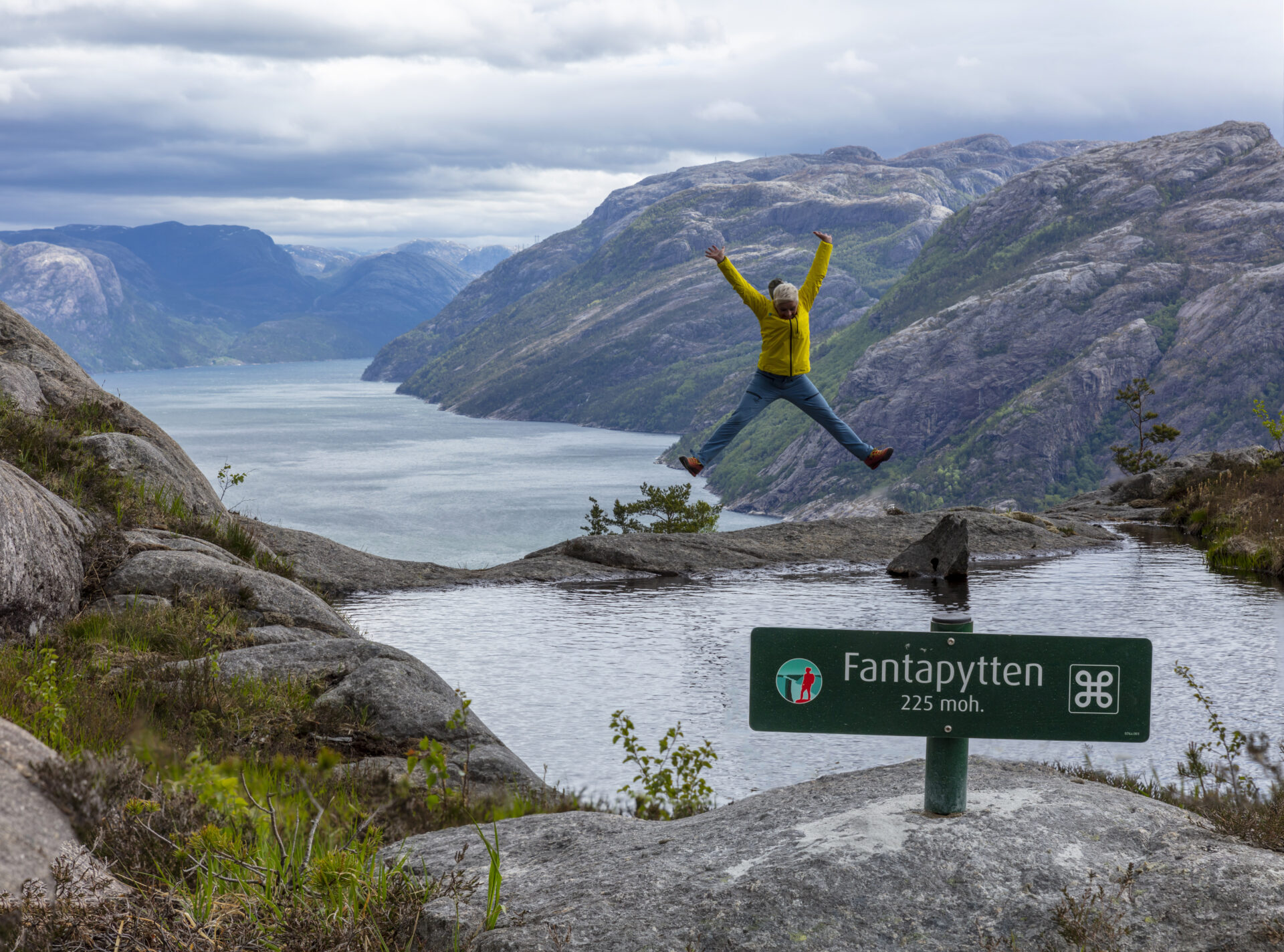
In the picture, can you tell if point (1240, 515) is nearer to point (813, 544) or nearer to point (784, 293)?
point (813, 544)

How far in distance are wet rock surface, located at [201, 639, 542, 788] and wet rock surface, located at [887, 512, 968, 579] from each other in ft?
34.5

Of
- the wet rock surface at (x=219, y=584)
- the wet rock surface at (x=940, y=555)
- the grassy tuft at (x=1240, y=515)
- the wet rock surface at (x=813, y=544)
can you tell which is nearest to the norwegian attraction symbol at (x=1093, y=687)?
the wet rock surface at (x=219, y=584)

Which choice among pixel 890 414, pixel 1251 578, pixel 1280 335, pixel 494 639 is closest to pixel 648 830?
pixel 494 639

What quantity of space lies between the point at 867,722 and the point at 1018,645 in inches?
22.0

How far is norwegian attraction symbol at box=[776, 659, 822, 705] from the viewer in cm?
342

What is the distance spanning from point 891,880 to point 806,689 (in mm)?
714

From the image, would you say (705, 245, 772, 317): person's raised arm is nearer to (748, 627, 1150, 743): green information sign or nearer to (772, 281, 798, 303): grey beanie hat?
(772, 281, 798, 303): grey beanie hat

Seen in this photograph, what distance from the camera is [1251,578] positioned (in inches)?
612

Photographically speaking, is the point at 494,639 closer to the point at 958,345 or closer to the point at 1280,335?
the point at 1280,335

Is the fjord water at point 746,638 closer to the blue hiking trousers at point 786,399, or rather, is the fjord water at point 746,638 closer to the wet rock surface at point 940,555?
the wet rock surface at point 940,555

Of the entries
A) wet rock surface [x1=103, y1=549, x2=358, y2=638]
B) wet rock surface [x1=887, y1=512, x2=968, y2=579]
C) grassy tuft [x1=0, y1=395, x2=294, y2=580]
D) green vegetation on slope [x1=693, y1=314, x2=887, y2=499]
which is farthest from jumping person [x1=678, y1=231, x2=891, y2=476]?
green vegetation on slope [x1=693, y1=314, x2=887, y2=499]

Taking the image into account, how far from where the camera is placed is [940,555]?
16500mm

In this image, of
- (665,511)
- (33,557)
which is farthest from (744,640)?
(665,511)

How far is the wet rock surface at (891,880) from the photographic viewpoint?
3260 millimetres
